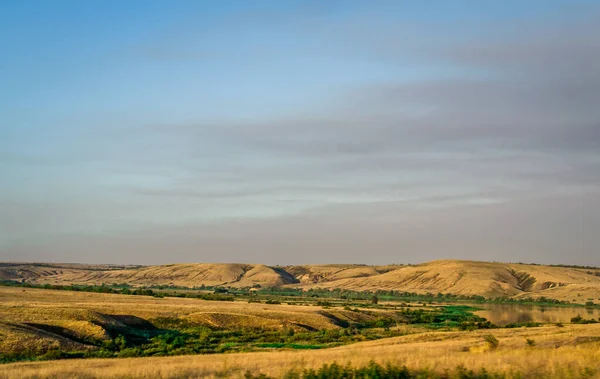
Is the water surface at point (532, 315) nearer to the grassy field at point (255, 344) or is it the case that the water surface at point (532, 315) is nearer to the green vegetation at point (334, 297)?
the grassy field at point (255, 344)

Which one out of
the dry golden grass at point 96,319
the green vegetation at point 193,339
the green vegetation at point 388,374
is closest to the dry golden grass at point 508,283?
the dry golden grass at point 96,319

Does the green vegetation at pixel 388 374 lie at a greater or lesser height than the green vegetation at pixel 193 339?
greater

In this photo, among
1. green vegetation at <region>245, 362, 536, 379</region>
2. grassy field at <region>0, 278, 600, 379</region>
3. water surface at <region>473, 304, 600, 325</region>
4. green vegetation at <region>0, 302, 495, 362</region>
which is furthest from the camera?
water surface at <region>473, 304, 600, 325</region>

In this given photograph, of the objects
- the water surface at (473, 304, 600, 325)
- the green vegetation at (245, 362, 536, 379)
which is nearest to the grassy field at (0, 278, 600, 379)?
the green vegetation at (245, 362, 536, 379)

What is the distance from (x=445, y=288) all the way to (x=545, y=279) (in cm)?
2857

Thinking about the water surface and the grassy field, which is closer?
the grassy field

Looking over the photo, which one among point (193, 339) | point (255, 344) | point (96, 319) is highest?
point (96, 319)

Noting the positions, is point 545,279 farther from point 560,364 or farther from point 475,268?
point 560,364

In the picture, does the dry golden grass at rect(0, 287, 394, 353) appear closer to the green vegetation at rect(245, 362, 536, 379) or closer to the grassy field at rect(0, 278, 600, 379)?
the grassy field at rect(0, 278, 600, 379)

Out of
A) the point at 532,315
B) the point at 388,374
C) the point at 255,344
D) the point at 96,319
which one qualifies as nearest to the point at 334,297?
the point at 532,315

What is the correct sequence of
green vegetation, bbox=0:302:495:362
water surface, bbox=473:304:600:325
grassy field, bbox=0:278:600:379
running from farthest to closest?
water surface, bbox=473:304:600:325 → green vegetation, bbox=0:302:495:362 → grassy field, bbox=0:278:600:379

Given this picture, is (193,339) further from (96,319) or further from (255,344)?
(96,319)

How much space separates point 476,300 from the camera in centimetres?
14688

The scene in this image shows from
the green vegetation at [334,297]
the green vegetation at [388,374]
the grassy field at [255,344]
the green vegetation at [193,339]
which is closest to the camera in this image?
the green vegetation at [388,374]
